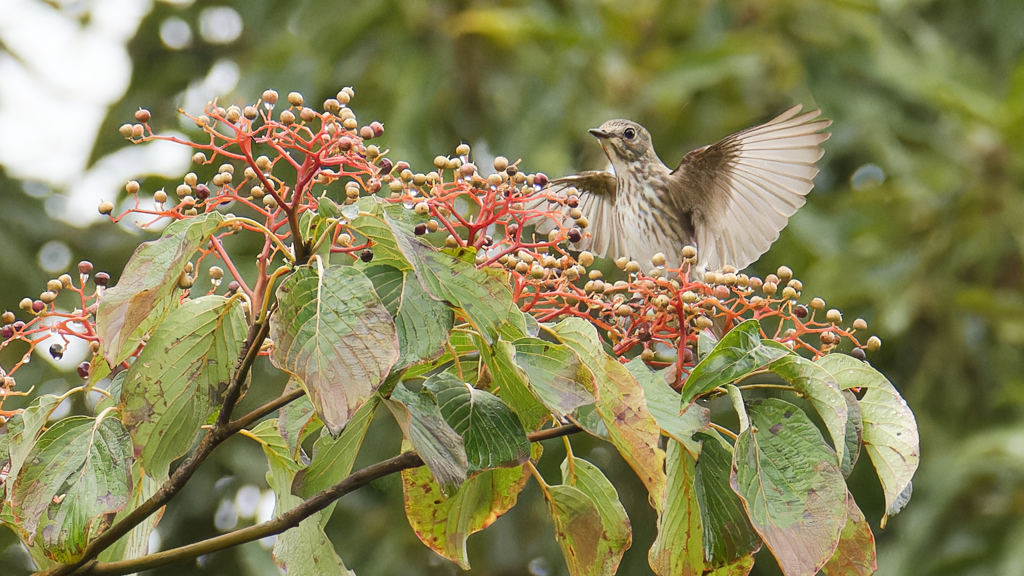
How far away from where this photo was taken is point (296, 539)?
4.77 ft

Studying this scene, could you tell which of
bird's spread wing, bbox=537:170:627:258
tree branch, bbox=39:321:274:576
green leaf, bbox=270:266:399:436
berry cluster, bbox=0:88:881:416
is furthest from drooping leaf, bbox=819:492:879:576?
bird's spread wing, bbox=537:170:627:258

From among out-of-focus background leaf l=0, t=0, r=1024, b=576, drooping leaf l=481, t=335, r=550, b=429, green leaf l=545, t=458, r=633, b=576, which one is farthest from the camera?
out-of-focus background leaf l=0, t=0, r=1024, b=576

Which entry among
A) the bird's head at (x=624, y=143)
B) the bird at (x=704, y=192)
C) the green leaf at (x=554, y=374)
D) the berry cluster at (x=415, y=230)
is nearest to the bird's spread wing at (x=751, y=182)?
the bird at (x=704, y=192)

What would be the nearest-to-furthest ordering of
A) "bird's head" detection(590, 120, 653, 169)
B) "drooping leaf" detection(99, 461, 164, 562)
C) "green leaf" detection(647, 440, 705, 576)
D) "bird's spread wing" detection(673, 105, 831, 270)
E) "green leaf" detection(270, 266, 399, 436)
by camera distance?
1. "green leaf" detection(270, 266, 399, 436)
2. "green leaf" detection(647, 440, 705, 576)
3. "drooping leaf" detection(99, 461, 164, 562)
4. "bird's spread wing" detection(673, 105, 831, 270)
5. "bird's head" detection(590, 120, 653, 169)

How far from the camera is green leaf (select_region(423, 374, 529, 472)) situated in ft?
3.87

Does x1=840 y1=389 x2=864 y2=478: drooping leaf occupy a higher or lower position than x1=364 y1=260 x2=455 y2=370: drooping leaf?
higher

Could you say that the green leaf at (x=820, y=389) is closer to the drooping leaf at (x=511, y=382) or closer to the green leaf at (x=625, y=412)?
the green leaf at (x=625, y=412)

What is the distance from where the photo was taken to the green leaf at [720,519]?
4.20 feet

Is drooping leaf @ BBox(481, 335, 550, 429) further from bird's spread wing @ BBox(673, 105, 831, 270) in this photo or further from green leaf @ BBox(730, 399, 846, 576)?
bird's spread wing @ BBox(673, 105, 831, 270)

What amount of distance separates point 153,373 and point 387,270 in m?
0.28

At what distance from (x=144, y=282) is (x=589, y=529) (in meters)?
0.63

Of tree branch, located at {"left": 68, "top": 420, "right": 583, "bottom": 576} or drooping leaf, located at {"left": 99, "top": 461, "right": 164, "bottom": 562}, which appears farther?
drooping leaf, located at {"left": 99, "top": 461, "right": 164, "bottom": 562}

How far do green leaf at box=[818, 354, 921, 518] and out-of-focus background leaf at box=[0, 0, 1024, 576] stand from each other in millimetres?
3601

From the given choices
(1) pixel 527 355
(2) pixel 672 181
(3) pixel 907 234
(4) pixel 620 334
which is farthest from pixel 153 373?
(3) pixel 907 234
